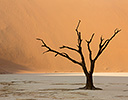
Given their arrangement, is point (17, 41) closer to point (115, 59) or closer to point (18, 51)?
point (18, 51)

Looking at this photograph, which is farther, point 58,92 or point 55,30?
point 55,30

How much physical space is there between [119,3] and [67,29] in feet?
45.2

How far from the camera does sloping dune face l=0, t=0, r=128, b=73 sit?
5684 centimetres

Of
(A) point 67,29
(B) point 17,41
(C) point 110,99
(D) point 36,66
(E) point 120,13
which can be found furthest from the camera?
(E) point 120,13

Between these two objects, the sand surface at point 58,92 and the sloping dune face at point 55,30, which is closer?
the sand surface at point 58,92

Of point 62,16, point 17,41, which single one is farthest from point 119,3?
point 17,41

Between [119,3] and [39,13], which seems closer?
[39,13]

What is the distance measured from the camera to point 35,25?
6294 centimetres

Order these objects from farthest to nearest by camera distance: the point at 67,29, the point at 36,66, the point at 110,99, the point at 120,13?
the point at 120,13 < the point at 67,29 < the point at 36,66 < the point at 110,99

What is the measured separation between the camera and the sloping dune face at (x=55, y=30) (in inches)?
2238

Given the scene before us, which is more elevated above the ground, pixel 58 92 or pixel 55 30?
pixel 58 92

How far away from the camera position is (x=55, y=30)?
6397cm

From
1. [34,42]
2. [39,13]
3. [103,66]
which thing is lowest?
[103,66]

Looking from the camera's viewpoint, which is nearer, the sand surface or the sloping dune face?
the sand surface
